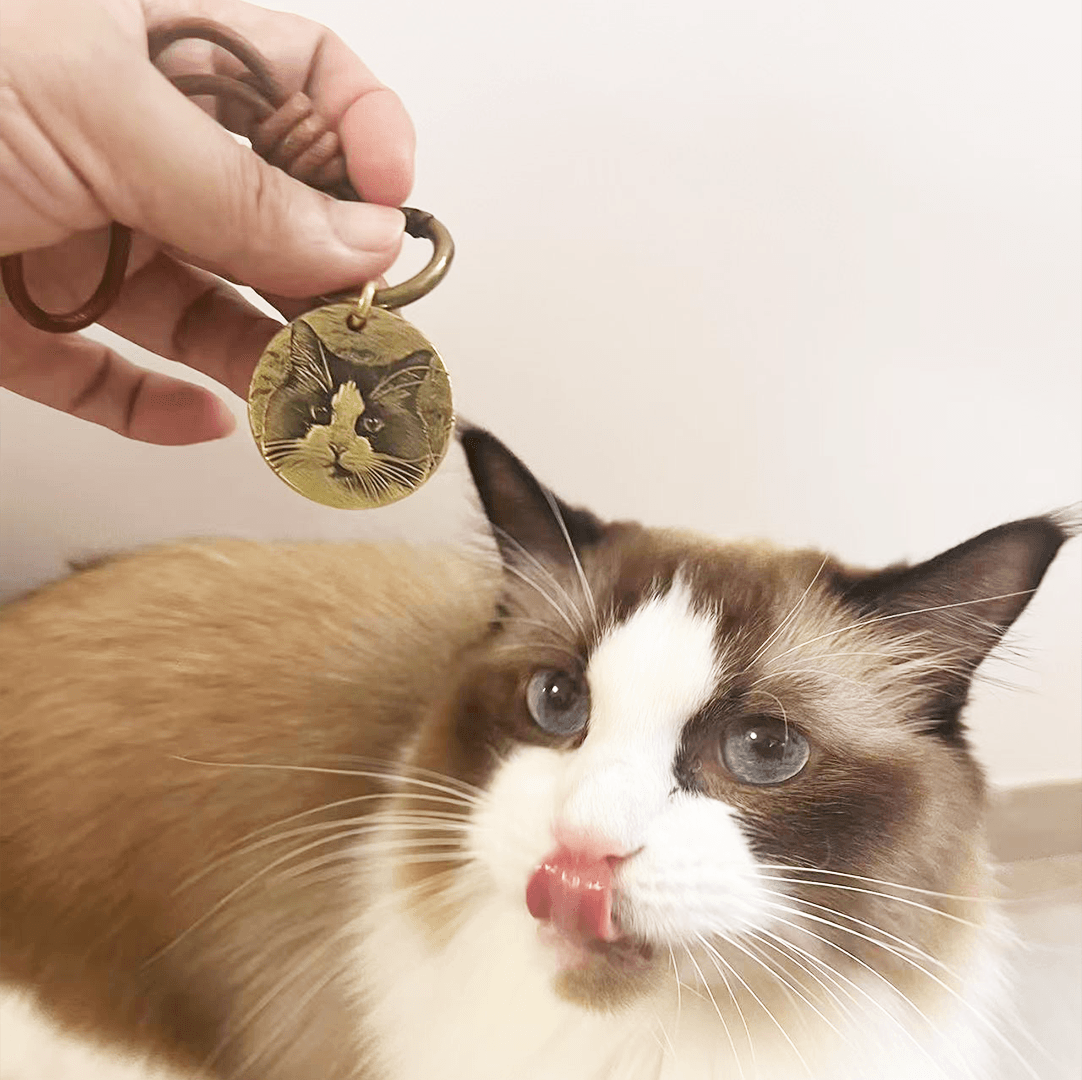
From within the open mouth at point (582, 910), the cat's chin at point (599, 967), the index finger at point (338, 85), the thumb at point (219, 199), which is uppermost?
the index finger at point (338, 85)

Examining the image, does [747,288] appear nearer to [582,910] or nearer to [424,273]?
[424,273]

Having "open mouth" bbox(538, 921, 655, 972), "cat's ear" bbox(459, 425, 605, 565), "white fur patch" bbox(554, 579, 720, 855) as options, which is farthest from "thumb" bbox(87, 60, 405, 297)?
"open mouth" bbox(538, 921, 655, 972)

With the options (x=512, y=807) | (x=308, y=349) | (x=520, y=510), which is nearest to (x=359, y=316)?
(x=308, y=349)

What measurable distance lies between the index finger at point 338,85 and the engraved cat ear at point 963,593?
1.20 feet

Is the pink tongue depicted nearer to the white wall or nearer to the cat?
the cat

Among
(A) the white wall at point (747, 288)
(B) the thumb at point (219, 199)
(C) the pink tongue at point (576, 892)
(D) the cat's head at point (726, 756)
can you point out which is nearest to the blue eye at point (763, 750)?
(D) the cat's head at point (726, 756)

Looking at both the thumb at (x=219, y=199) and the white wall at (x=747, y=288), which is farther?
the white wall at (x=747, y=288)

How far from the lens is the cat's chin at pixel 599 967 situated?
21.0 inches

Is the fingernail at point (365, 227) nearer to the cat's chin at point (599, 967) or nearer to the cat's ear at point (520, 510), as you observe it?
the cat's ear at point (520, 510)

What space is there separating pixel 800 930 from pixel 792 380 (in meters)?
0.39

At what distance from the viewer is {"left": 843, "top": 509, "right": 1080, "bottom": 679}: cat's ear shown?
581 mm

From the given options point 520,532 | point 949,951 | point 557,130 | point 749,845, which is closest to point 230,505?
point 520,532

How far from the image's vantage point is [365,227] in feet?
1.79

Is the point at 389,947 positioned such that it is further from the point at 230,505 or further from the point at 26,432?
the point at 26,432
